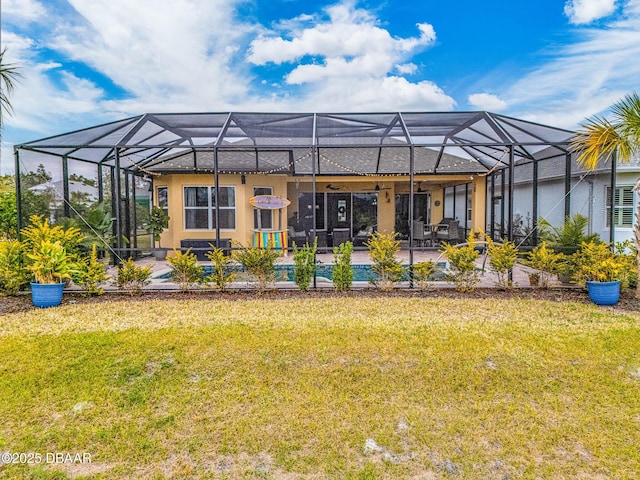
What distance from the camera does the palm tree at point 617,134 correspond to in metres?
6.50

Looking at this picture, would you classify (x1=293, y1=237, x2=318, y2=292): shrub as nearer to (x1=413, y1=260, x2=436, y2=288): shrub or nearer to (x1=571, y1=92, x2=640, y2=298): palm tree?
(x1=413, y1=260, x2=436, y2=288): shrub

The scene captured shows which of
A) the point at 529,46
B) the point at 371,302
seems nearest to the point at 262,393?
the point at 371,302

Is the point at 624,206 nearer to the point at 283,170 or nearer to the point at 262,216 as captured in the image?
the point at 283,170

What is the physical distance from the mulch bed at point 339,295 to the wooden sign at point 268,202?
16.8 ft

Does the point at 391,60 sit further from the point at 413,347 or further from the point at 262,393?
the point at 262,393

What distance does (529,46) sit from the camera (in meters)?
13.3

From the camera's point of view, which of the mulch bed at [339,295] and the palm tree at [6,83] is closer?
the mulch bed at [339,295]

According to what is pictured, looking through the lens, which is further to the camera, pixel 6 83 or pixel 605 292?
pixel 6 83

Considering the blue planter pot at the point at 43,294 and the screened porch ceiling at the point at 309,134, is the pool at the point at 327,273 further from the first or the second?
the blue planter pot at the point at 43,294

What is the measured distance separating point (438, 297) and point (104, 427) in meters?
5.27

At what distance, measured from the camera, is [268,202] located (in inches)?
487

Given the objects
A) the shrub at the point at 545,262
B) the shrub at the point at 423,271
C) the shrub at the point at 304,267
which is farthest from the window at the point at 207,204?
the shrub at the point at 545,262

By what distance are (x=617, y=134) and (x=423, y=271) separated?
3761 mm

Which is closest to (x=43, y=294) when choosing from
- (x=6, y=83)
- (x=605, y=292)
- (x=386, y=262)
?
(x=6, y=83)
